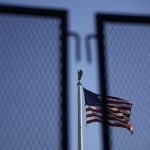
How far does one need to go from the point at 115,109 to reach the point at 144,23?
10.2 m

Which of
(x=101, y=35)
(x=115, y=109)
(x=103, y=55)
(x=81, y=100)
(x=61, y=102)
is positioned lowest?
(x=61, y=102)

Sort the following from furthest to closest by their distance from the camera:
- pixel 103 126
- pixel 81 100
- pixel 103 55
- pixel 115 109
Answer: pixel 81 100
pixel 115 109
pixel 103 55
pixel 103 126

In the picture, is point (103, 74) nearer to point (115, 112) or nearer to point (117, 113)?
point (115, 112)

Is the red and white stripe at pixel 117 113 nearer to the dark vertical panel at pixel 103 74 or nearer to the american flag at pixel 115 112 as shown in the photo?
the american flag at pixel 115 112

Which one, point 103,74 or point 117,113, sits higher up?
point 117,113

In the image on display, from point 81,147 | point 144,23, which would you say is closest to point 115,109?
point 81,147

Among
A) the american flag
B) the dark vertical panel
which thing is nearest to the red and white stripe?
the american flag

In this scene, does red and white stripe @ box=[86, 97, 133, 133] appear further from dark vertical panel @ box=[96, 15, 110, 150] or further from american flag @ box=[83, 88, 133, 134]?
dark vertical panel @ box=[96, 15, 110, 150]

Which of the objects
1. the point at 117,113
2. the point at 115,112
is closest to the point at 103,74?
the point at 115,112

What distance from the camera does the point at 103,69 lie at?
3398 mm

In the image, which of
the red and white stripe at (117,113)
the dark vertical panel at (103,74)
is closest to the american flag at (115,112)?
the red and white stripe at (117,113)

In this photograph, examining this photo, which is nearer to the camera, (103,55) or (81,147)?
(103,55)

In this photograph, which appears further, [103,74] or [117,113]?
[117,113]

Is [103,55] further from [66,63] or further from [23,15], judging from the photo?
[23,15]
